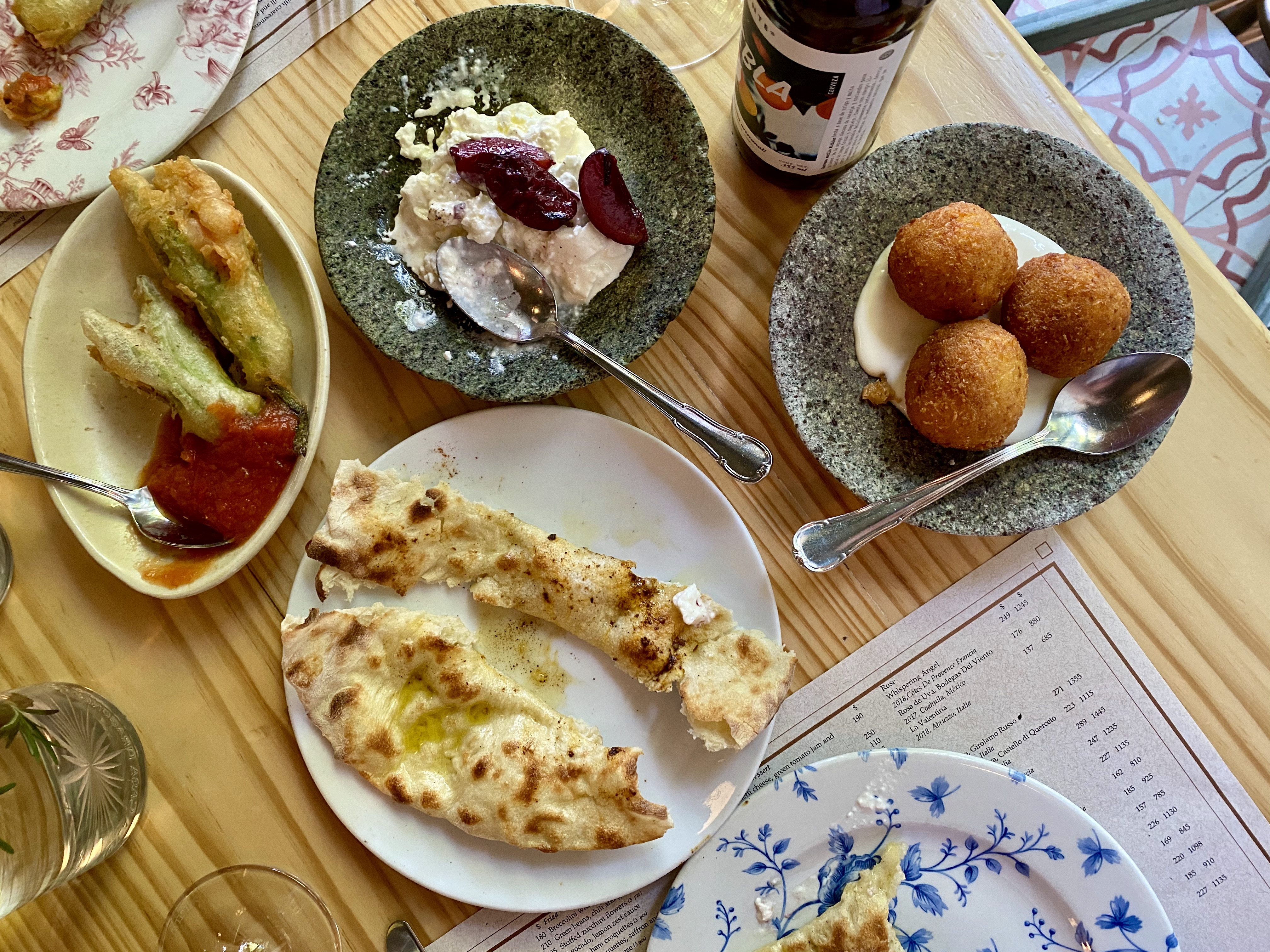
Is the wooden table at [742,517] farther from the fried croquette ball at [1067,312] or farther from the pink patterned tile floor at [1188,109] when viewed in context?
the pink patterned tile floor at [1188,109]

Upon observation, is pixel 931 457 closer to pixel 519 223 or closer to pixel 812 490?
pixel 812 490

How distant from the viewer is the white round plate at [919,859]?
1.19 metres

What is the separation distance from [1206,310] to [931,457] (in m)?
0.50

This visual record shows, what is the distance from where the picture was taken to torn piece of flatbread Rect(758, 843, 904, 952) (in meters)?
1.16

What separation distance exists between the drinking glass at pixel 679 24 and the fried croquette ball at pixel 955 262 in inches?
18.5

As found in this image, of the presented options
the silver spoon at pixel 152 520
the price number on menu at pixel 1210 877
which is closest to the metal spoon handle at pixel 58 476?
the silver spoon at pixel 152 520

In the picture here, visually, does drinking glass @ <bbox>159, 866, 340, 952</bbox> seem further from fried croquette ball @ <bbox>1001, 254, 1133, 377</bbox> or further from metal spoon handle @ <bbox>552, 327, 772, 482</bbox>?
fried croquette ball @ <bbox>1001, 254, 1133, 377</bbox>

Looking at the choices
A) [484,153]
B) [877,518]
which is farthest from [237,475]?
[877,518]

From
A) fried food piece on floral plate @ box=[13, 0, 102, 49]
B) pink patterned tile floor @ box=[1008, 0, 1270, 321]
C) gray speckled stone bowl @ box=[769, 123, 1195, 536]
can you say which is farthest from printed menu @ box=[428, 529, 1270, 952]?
fried food piece on floral plate @ box=[13, 0, 102, 49]

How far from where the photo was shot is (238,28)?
1.31 meters

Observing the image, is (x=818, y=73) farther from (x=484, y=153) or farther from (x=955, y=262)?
(x=484, y=153)

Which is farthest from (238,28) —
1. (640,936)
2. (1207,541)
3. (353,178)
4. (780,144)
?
(1207,541)

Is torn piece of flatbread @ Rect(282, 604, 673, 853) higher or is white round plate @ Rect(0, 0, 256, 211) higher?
white round plate @ Rect(0, 0, 256, 211)

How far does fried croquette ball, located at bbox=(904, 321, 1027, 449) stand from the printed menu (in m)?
0.26
